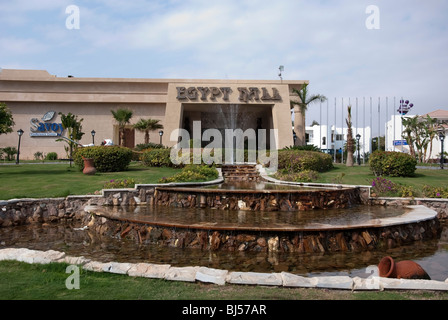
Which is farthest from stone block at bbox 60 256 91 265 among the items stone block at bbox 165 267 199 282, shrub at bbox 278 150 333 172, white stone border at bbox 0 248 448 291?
shrub at bbox 278 150 333 172

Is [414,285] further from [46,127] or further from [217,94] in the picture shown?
[46,127]

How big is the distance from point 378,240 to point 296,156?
38.6 ft

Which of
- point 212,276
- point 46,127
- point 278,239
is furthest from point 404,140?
point 212,276

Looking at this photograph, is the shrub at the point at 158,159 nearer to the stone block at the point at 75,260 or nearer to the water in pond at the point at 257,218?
the water in pond at the point at 257,218

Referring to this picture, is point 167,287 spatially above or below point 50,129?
below

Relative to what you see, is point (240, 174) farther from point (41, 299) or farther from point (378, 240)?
point (41, 299)

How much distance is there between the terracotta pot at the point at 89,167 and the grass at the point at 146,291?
40.0 feet

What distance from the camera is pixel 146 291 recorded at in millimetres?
3928

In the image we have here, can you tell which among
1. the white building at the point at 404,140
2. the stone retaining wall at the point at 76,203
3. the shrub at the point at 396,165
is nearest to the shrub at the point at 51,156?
the stone retaining wall at the point at 76,203

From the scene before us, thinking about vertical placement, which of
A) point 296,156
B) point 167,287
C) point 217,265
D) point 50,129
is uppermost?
point 50,129

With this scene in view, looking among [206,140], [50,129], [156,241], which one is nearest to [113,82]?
[50,129]

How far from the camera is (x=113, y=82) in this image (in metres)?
33.8

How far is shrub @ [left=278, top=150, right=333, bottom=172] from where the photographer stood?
59.5 ft
